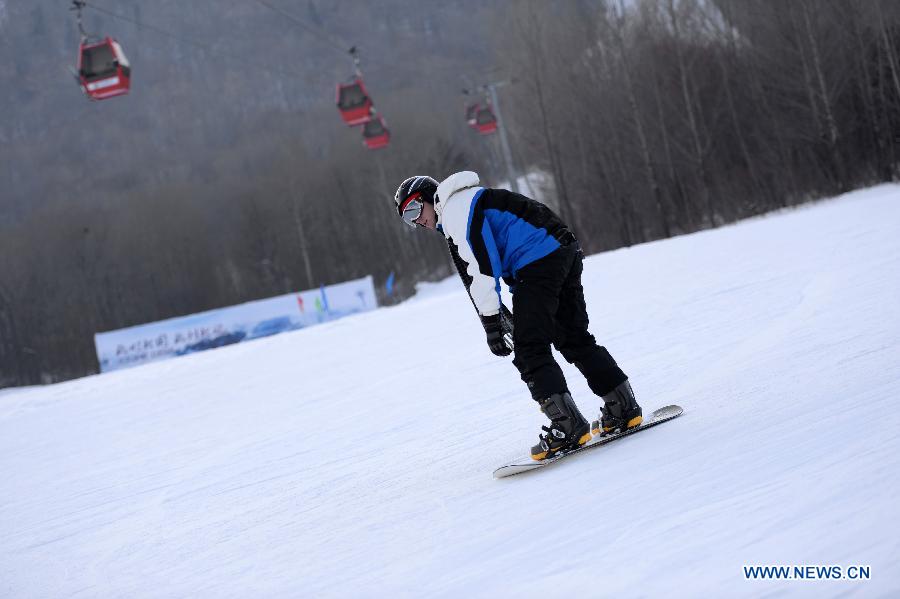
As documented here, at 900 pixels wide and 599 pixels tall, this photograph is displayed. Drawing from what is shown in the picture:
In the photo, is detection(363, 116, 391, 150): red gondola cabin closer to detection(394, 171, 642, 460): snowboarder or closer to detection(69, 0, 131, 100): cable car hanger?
detection(69, 0, 131, 100): cable car hanger

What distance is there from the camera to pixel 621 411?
12.4ft

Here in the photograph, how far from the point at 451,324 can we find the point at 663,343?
505cm

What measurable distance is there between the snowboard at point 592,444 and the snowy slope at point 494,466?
0.15ft

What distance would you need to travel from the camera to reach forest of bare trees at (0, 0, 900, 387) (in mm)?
25078

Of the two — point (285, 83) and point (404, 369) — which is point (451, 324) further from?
point (285, 83)

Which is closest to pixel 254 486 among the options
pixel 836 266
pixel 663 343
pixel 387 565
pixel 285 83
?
pixel 387 565

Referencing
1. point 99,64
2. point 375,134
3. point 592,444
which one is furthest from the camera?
point 375,134

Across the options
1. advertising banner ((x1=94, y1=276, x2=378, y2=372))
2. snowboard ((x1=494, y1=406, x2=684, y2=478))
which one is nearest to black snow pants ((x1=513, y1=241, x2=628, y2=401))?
snowboard ((x1=494, y1=406, x2=684, y2=478))

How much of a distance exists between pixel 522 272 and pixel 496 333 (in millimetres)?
295

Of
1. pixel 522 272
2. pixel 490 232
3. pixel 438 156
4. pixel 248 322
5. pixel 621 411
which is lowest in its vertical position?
pixel 248 322

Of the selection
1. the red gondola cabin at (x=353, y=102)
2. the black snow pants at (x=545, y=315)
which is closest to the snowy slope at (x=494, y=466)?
the black snow pants at (x=545, y=315)

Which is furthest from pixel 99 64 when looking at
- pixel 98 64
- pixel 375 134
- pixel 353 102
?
pixel 375 134

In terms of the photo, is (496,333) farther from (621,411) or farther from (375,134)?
(375,134)

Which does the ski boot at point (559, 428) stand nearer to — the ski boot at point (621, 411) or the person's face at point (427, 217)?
the ski boot at point (621, 411)
